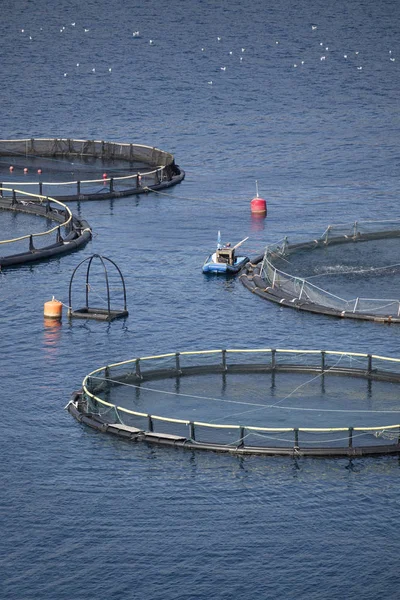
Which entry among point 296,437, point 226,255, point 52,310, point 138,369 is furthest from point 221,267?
point 296,437

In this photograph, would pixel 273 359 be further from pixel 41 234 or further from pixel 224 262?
pixel 41 234

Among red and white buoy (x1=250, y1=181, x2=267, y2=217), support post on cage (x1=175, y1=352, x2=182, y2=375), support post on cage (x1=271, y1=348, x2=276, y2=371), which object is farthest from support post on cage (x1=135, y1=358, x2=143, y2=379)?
red and white buoy (x1=250, y1=181, x2=267, y2=217)

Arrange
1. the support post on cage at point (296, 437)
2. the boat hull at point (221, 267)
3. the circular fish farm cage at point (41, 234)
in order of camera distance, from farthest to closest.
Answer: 1. the circular fish farm cage at point (41, 234)
2. the boat hull at point (221, 267)
3. the support post on cage at point (296, 437)

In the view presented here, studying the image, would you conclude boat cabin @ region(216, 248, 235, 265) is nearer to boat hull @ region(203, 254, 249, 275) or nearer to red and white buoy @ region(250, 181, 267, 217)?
boat hull @ region(203, 254, 249, 275)

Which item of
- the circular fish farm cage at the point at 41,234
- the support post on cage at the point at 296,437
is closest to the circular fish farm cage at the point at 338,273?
the circular fish farm cage at the point at 41,234

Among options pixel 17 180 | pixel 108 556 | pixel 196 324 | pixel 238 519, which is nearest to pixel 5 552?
pixel 108 556

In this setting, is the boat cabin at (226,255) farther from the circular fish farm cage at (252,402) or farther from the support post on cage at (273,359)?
the support post on cage at (273,359)

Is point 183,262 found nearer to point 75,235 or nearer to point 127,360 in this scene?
point 75,235
